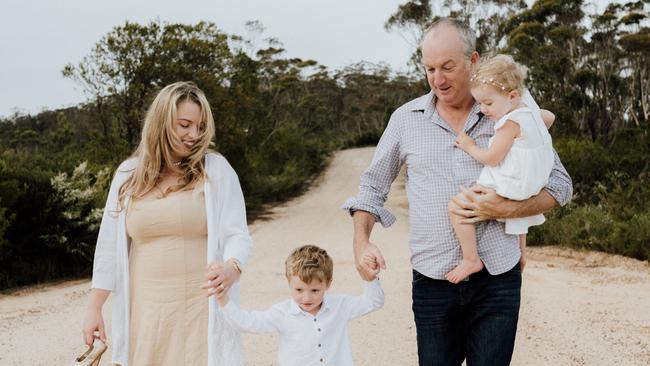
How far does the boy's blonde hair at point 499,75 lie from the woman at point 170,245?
110 cm

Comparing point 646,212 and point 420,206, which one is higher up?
point 420,206

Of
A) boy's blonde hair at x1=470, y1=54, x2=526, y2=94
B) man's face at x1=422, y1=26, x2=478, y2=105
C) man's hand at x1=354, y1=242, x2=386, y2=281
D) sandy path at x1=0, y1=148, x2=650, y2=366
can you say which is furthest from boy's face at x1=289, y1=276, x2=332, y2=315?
sandy path at x1=0, y1=148, x2=650, y2=366

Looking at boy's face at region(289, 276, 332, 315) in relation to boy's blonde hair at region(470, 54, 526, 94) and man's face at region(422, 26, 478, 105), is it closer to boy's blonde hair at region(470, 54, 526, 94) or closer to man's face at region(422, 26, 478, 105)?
man's face at region(422, 26, 478, 105)

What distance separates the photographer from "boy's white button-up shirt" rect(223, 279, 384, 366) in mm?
2947

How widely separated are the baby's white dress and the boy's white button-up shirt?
2.18 ft

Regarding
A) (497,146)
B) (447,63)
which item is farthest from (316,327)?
(447,63)

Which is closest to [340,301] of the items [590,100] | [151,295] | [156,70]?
[151,295]

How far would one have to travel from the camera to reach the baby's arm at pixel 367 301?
9.70 feet

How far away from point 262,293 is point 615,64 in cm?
2863

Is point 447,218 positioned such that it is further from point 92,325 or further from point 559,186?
point 92,325

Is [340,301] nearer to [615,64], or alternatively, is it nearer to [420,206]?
[420,206]

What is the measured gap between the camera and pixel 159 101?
9.37 feet

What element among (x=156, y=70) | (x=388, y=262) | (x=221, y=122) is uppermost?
(x=156, y=70)

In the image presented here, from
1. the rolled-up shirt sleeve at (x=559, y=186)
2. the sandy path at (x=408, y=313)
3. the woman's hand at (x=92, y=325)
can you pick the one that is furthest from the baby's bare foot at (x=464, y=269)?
the sandy path at (x=408, y=313)
